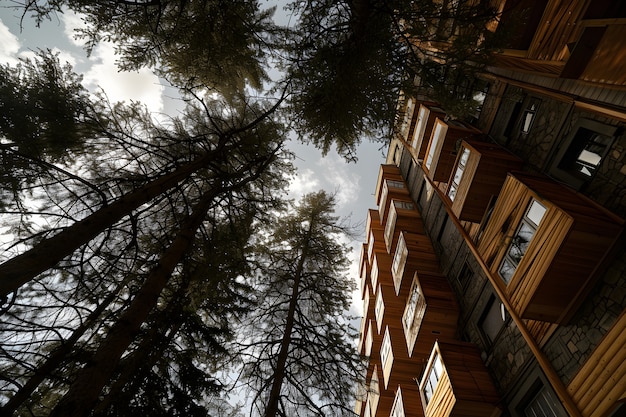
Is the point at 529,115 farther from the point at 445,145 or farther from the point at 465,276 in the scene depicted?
the point at 465,276

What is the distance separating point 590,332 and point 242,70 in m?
10.8

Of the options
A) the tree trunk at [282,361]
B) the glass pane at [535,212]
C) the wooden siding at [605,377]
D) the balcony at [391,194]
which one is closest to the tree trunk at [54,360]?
the tree trunk at [282,361]

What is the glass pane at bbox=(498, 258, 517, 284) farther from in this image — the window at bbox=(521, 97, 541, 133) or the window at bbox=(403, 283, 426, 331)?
the window at bbox=(521, 97, 541, 133)

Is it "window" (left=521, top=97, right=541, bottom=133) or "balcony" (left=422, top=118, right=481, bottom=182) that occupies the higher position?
"balcony" (left=422, top=118, right=481, bottom=182)

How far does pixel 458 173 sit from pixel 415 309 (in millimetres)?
4779

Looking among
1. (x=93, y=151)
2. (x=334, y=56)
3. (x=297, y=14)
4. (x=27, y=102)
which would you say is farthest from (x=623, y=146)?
(x=27, y=102)

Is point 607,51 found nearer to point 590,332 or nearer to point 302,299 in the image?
point 590,332

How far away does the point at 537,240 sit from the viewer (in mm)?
5109

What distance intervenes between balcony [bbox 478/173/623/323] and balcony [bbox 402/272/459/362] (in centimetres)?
300

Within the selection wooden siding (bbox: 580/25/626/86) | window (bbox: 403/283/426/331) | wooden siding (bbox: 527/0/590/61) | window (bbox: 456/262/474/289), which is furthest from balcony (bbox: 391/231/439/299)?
wooden siding (bbox: 580/25/626/86)

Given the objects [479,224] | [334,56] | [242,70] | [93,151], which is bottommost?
[93,151]

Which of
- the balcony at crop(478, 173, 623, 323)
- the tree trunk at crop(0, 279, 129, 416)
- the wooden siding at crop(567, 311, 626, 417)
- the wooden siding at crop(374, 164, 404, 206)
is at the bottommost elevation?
the tree trunk at crop(0, 279, 129, 416)

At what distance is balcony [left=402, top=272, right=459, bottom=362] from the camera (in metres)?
8.59

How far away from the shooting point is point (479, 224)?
8.17 m
